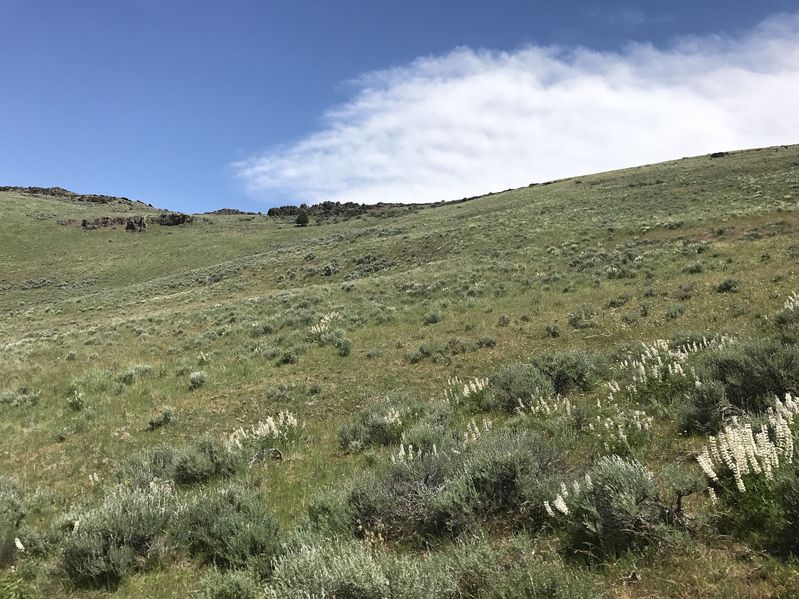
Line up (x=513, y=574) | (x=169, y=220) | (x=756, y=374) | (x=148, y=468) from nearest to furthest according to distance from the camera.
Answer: (x=513, y=574) < (x=756, y=374) < (x=148, y=468) < (x=169, y=220)

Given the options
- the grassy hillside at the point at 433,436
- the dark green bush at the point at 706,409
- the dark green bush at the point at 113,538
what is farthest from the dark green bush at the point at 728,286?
the dark green bush at the point at 113,538

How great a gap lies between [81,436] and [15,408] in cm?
420

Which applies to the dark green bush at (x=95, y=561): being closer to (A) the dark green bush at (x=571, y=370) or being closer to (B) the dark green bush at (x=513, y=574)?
(B) the dark green bush at (x=513, y=574)

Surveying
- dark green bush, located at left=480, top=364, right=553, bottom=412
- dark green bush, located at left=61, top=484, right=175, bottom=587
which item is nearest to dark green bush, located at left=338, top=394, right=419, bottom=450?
dark green bush, located at left=480, top=364, right=553, bottom=412

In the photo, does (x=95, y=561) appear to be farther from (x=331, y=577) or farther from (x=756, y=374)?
(x=756, y=374)

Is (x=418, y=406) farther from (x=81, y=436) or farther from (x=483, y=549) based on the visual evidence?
(x=81, y=436)

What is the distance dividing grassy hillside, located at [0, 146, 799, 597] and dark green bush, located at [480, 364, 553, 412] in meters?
0.06

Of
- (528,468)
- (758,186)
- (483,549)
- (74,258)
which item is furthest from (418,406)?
(74,258)

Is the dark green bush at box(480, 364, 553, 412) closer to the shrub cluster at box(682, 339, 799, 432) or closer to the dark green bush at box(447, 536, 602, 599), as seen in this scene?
the shrub cluster at box(682, 339, 799, 432)

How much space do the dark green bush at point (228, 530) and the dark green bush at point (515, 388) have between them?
4.86 m

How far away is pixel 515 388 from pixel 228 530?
19.4 ft

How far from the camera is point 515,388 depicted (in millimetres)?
9359

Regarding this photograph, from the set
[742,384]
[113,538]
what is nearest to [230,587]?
[113,538]

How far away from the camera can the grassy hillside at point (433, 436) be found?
3873 millimetres
